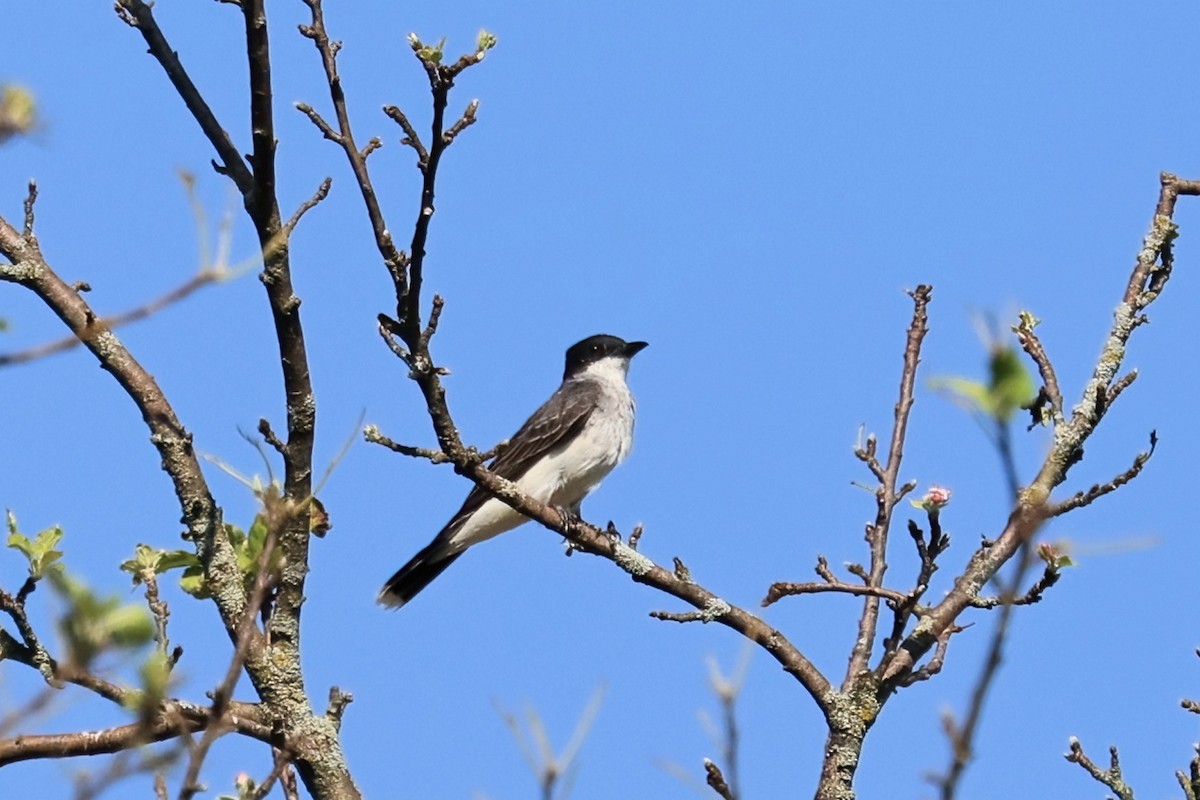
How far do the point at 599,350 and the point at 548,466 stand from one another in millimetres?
1945

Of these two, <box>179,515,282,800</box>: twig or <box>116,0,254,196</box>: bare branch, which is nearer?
<box>179,515,282,800</box>: twig

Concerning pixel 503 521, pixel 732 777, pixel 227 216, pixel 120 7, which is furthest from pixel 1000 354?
pixel 503 521

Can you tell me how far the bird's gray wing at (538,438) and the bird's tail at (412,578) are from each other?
14 centimetres

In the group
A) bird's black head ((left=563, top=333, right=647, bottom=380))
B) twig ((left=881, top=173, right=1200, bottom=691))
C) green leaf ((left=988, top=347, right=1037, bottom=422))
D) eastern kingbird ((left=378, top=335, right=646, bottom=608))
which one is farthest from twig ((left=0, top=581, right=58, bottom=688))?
bird's black head ((left=563, top=333, right=647, bottom=380))

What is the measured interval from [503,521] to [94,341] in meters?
5.08

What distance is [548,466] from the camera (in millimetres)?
10133

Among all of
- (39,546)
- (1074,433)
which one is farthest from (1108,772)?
(39,546)

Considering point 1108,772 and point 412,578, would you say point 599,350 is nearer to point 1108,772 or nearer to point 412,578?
point 412,578

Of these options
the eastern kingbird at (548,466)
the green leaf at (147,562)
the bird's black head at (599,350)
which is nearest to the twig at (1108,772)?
the green leaf at (147,562)

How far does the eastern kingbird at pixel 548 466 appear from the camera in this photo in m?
9.90

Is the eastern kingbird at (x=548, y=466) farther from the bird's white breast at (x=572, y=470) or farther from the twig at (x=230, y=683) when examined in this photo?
the twig at (x=230, y=683)

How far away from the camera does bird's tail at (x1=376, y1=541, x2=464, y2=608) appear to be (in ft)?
32.4

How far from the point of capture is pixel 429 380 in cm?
478

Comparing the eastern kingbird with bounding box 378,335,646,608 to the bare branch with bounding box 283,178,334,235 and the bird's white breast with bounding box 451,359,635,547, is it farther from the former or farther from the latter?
→ the bare branch with bounding box 283,178,334,235
